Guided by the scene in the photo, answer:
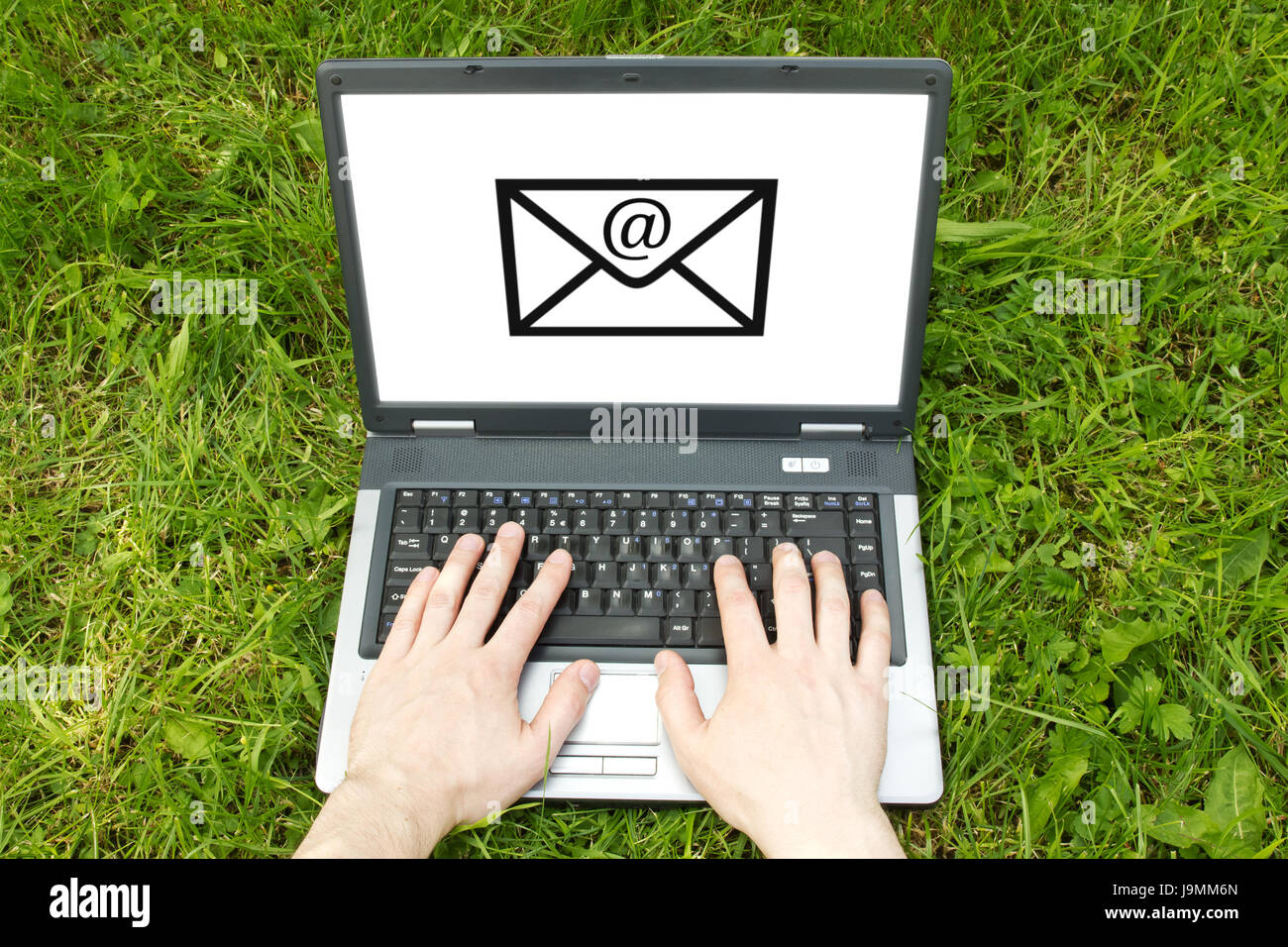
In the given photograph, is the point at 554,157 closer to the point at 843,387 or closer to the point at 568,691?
the point at 843,387

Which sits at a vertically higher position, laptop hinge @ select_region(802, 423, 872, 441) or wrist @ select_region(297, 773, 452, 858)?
laptop hinge @ select_region(802, 423, 872, 441)

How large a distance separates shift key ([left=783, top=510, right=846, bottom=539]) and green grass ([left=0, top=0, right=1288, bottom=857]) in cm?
26

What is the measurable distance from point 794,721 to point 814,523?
384 millimetres

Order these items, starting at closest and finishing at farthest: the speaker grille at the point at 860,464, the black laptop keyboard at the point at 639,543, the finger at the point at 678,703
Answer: the finger at the point at 678,703
the black laptop keyboard at the point at 639,543
the speaker grille at the point at 860,464

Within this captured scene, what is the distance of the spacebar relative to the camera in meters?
1.73

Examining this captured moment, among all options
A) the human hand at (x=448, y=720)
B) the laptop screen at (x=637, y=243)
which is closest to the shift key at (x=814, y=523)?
the laptop screen at (x=637, y=243)

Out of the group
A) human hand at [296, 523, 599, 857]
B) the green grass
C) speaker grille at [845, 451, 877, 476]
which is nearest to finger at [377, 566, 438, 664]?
human hand at [296, 523, 599, 857]

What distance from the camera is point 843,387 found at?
1.86 meters

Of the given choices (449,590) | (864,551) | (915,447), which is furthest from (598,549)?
(915,447)

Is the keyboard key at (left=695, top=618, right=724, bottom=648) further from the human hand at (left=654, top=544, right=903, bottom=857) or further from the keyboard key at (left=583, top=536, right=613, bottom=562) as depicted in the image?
the keyboard key at (left=583, top=536, right=613, bottom=562)

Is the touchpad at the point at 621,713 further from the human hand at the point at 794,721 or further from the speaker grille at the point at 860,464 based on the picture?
the speaker grille at the point at 860,464

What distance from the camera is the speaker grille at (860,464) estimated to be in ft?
6.16

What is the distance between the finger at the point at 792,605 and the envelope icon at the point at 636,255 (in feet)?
1.46

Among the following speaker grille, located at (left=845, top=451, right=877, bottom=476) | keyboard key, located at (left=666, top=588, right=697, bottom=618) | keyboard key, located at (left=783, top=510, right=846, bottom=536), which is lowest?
keyboard key, located at (left=666, top=588, right=697, bottom=618)
